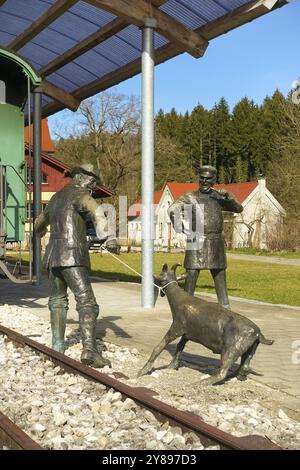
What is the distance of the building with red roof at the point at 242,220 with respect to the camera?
47.4 meters

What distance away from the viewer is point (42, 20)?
1350cm

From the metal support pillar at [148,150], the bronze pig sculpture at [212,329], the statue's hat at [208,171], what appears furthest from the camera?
the metal support pillar at [148,150]

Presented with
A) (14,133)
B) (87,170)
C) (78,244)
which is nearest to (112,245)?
(78,244)

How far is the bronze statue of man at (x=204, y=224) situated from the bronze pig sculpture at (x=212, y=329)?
60.4 inches

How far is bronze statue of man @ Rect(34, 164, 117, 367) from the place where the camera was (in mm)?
6871

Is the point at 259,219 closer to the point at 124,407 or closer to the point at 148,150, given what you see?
the point at 148,150

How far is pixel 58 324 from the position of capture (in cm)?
742

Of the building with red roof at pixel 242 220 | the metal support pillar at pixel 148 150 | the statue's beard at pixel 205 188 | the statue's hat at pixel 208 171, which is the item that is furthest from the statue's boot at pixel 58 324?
the building with red roof at pixel 242 220

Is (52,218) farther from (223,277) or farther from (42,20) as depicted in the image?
(42,20)

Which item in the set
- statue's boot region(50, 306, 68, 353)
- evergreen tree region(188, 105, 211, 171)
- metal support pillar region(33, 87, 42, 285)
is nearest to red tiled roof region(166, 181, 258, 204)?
evergreen tree region(188, 105, 211, 171)

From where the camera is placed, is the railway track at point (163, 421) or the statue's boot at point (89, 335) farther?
the statue's boot at point (89, 335)

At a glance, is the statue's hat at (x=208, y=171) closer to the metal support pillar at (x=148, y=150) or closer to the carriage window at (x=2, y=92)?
the metal support pillar at (x=148, y=150)

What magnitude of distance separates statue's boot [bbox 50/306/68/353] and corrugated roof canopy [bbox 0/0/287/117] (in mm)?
6219
